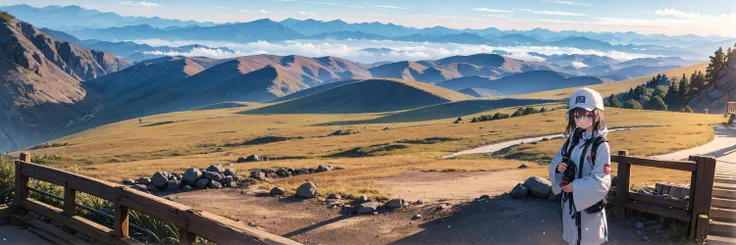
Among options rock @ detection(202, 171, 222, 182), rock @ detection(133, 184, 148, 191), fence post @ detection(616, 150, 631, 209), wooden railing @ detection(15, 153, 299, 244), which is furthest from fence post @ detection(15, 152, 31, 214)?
fence post @ detection(616, 150, 631, 209)

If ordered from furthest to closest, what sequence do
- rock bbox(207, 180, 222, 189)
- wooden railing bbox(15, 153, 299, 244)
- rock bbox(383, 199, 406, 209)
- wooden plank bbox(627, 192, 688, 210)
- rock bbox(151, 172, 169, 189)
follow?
rock bbox(207, 180, 222, 189), rock bbox(151, 172, 169, 189), rock bbox(383, 199, 406, 209), wooden plank bbox(627, 192, 688, 210), wooden railing bbox(15, 153, 299, 244)

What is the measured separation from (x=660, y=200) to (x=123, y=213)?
12179mm

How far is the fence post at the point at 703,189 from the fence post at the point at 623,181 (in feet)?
5.92

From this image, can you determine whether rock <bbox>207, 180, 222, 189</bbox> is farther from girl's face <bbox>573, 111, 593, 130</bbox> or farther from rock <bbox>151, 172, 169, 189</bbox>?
girl's face <bbox>573, 111, 593, 130</bbox>

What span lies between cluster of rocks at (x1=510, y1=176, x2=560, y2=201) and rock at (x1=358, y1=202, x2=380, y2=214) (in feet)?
14.9

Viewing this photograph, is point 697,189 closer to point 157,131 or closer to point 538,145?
point 538,145

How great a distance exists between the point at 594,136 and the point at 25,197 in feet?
43.5

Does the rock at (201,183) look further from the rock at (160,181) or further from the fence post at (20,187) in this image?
the fence post at (20,187)

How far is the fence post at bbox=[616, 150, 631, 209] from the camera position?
554 inches

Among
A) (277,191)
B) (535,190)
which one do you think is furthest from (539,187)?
(277,191)

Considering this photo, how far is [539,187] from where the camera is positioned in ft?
58.3

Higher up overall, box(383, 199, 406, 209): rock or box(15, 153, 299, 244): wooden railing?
box(15, 153, 299, 244): wooden railing

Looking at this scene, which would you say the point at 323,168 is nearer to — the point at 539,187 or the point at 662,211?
the point at 539,187

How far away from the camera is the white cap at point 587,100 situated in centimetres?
747
